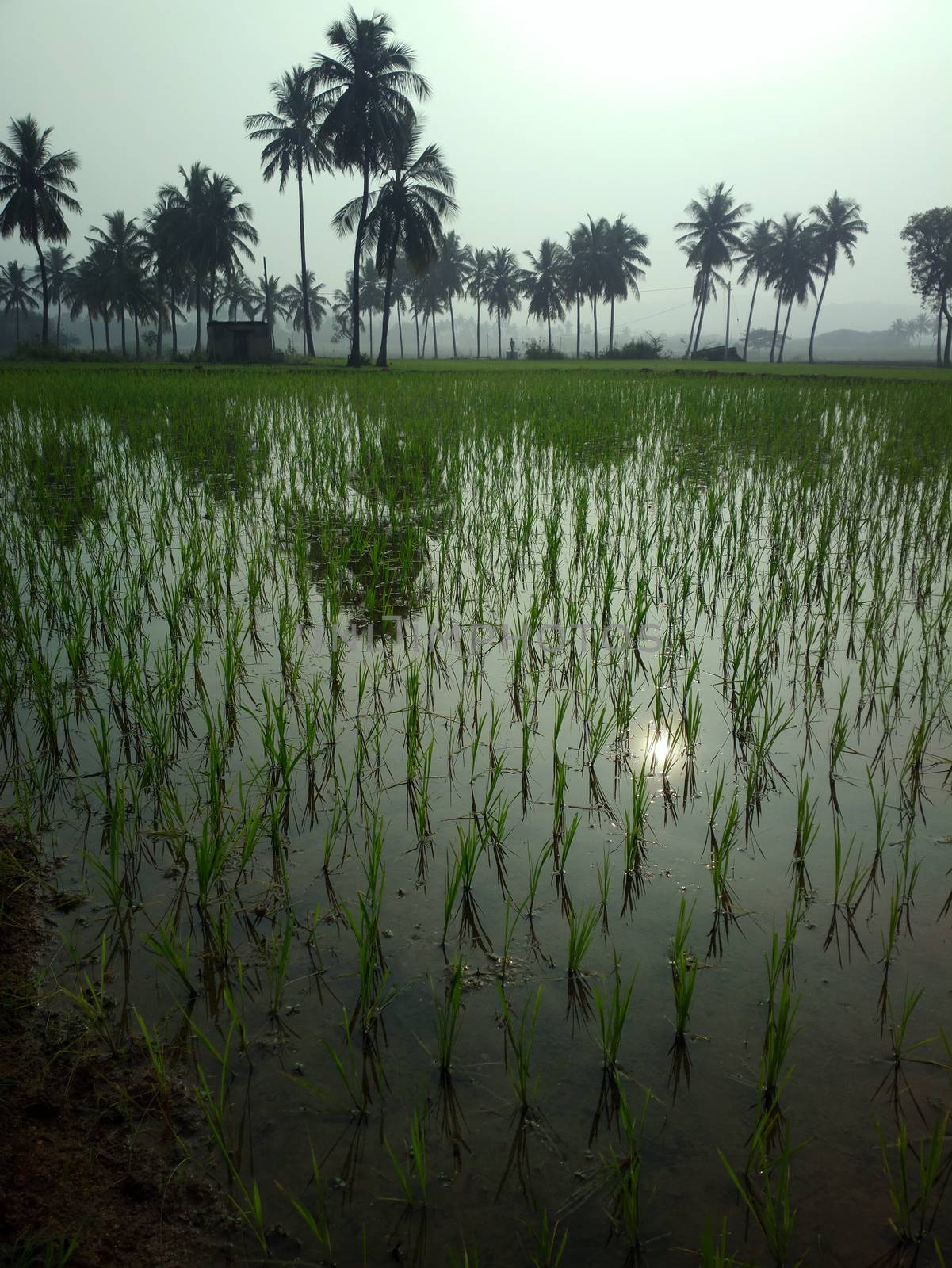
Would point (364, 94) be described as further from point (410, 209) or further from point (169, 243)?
point (169, 243)

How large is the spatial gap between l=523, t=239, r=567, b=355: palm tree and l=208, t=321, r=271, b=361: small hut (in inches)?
1214

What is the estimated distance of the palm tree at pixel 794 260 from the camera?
55.3 metres

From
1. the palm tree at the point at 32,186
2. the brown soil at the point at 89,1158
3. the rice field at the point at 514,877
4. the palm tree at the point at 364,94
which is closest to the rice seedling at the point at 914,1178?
the rice field at the point at 514,877

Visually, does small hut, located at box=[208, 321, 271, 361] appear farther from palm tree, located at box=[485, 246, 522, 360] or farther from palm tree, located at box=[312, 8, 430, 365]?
palm tree, located at box=[485, 246, 522, 360]

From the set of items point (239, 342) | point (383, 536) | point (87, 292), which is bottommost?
point (383, 536)

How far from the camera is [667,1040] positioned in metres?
1.41

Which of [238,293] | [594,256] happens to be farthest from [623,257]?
[238,293]

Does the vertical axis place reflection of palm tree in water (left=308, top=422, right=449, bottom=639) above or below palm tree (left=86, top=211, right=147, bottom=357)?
below

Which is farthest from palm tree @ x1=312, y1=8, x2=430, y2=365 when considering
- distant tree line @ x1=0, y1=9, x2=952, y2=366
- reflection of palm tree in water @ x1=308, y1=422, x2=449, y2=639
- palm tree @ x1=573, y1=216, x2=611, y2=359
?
palm tree @ x1=573, y1=216, x2=611, y2=359

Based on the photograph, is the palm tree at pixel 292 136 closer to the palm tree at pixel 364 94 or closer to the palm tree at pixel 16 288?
the palm tree at pixel 364 94

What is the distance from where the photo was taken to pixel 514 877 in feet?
6.13

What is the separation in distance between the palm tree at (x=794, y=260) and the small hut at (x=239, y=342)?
38994mm

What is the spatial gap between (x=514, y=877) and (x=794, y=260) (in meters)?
64.0

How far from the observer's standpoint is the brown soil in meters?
1.07
